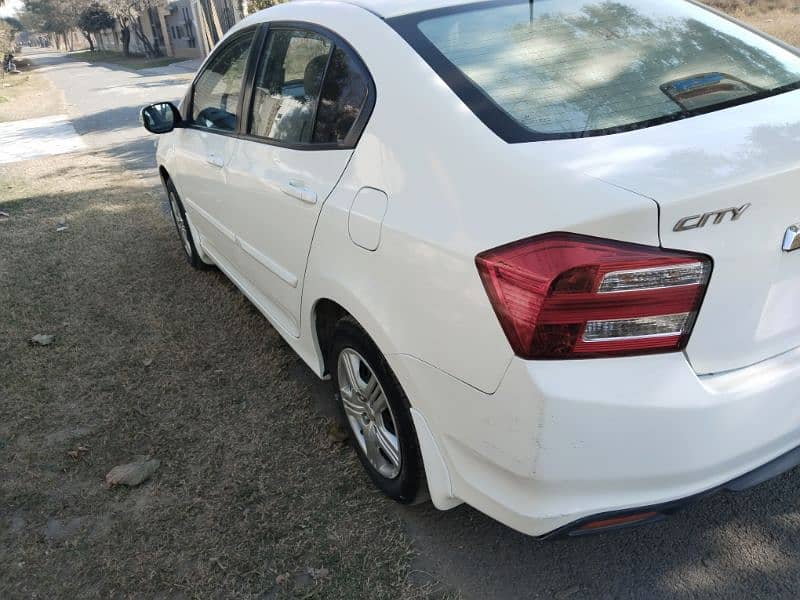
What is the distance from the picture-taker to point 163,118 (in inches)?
166

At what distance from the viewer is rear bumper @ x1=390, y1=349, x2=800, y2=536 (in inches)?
61.5

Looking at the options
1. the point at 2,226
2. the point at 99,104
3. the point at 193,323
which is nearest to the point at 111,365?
the point at 193,323

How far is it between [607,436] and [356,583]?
1.08 meters

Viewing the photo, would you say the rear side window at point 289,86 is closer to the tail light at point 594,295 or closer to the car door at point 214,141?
the car door at point 214,141

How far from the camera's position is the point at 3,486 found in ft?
9.43

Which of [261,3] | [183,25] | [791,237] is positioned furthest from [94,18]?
[791,237]

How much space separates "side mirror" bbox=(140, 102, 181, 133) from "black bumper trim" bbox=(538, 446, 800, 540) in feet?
11.3

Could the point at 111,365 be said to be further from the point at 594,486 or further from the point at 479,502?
the point at 594,486

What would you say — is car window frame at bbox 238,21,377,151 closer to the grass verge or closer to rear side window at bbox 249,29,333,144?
rear side window at bbox 249,29,333,144

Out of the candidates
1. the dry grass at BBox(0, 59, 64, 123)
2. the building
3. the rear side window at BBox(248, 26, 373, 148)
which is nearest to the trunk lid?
the rear side window at BBox(248, 26, 373, 148)

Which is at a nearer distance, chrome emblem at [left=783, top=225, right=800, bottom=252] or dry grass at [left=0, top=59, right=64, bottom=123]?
chrome emblem at [left=783, top=225, right=800, bottom=252]

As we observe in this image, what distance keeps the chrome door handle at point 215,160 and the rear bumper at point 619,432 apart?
208 centimetres

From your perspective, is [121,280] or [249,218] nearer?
[249,218]

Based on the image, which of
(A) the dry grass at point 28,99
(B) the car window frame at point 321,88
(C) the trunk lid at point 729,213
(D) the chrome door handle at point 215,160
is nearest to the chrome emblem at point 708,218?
(C) the trunk lid at point 729,213
